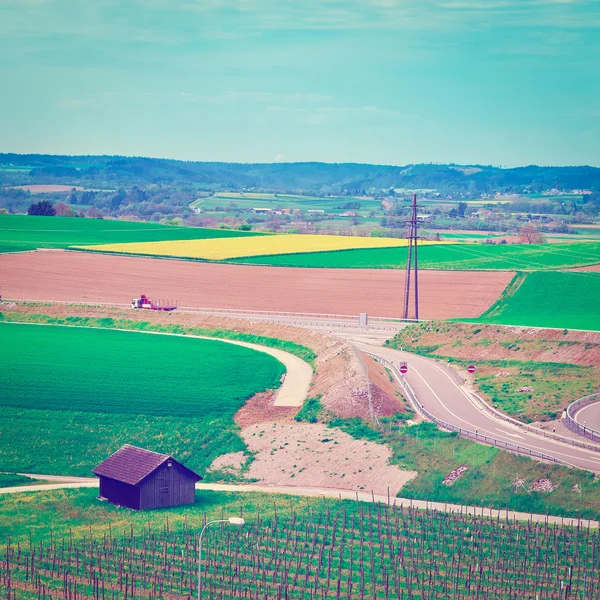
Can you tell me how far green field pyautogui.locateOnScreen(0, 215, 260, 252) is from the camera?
5940 inches

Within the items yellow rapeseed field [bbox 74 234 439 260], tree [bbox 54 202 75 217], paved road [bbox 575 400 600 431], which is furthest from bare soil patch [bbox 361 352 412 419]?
tree [bbox 54 202 75 217]

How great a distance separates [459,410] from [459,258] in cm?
7189

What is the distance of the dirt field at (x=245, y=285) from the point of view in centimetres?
11225

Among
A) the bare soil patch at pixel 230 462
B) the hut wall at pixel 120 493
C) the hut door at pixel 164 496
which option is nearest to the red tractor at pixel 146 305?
the bare soil patch at pixel 230 462

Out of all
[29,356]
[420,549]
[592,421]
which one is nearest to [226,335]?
[29,356]

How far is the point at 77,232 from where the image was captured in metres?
164

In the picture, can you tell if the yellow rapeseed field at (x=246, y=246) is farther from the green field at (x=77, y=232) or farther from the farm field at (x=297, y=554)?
the farm field at (x=297, y=554)

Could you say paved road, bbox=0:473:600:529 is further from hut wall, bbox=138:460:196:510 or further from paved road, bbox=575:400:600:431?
paved road, bbox=575:400:600:431

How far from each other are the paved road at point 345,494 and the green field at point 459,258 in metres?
72.8

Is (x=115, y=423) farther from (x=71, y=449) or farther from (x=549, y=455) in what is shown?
(x=549, y=455)

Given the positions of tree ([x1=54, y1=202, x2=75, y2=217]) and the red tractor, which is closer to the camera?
the red tractor

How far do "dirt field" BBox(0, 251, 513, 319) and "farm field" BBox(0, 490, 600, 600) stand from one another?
55457 mm

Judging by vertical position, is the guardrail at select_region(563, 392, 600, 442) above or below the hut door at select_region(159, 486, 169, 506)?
above

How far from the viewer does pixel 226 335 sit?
318ft
